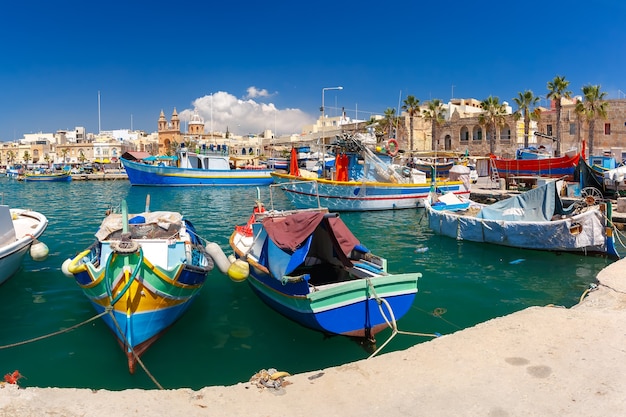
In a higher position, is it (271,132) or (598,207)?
(271,132)

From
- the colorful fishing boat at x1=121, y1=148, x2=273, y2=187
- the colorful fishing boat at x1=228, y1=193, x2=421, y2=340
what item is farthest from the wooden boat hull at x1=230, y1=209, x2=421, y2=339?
the colorful fishing boat at x1=121, y1=148, x2=273, y2=187

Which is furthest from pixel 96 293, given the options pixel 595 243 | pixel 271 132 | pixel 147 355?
pixel 271 132

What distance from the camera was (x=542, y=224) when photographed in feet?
50.5

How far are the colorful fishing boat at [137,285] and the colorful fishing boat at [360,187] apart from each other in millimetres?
17522

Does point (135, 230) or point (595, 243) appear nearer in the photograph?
point (135, 230)

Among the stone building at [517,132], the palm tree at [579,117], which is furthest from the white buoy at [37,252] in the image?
the palm tree at [579,117]

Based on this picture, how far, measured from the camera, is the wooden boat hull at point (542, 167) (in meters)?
33.3

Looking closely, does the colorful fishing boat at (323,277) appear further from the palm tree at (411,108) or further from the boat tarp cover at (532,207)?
the palm tree at (411,108)

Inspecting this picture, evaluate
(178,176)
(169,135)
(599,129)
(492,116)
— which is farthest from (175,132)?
(599,129)

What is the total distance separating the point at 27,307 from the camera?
10.5 m

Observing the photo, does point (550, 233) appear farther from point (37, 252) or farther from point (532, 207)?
point (37, 252)

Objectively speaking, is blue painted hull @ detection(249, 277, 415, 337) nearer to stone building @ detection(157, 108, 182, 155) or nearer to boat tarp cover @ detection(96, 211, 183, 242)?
boat tarp cover @ detection(96, 211, 183, 242)

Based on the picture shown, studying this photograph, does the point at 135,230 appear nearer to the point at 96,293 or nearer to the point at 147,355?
the point at 96,293

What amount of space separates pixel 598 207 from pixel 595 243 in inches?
55.8
